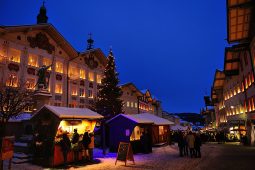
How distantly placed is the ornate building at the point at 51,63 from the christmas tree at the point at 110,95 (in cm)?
499

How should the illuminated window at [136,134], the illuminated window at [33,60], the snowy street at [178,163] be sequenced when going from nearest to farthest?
the snowy street at [178,163]
the illuminated window at [136,134]
the illuminated window at [33,60]

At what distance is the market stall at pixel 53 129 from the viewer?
13.7m

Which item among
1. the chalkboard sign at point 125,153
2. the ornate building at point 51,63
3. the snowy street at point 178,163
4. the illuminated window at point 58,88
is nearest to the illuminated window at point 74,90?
the ornate building at point 51,63

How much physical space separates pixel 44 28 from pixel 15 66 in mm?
7952

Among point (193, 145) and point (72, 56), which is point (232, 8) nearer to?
point (193, 145)

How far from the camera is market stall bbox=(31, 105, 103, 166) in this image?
1366cm

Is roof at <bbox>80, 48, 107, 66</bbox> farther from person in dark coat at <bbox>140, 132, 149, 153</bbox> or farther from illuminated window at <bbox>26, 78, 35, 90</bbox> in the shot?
person in dark coat at <bbox>140, 132, 149, 153</bbox>

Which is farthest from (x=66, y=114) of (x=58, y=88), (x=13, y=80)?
(x=58, y=88)

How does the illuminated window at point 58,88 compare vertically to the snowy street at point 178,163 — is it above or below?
above

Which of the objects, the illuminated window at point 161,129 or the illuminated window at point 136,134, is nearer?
the illuminated window at point 136,134

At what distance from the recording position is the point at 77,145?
1510 cm

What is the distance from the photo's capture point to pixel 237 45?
2791 centimetres

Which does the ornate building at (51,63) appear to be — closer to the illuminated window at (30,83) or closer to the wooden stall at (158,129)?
the illuminated window at (30,83)

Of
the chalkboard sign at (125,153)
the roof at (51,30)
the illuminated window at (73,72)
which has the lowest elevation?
the chalkboard sign at (125,153)
